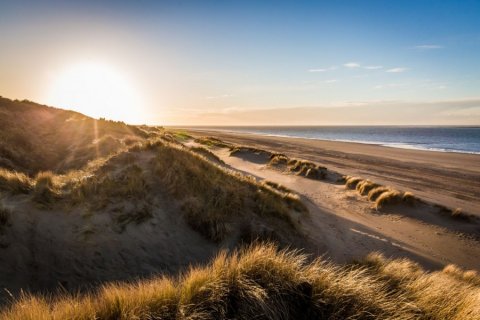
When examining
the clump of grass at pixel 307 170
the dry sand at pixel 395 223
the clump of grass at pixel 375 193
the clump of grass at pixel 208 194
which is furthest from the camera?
the clump of grass at pixel 307 170

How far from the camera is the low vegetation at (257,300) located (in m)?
3.40

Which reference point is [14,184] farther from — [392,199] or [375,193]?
[375,193]

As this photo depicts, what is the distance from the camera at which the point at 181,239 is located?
8.30m

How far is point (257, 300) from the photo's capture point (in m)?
3.70

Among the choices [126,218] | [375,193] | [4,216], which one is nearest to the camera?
[4,216]

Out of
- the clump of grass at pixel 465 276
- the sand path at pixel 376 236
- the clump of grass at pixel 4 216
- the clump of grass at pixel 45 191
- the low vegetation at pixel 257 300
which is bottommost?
the sand path at pixel 376 236

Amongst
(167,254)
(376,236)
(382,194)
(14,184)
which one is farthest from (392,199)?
(14,184)

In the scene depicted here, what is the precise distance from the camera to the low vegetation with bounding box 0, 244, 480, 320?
340cm

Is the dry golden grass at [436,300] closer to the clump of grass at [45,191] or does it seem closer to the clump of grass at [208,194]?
the clump of grass at [208,194]

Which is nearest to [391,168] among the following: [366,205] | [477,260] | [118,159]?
[366,205]

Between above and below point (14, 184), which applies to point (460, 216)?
below

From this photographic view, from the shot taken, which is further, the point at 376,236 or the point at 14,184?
the point at 376,236

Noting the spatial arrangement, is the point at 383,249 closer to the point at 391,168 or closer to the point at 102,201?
the point at 102,201

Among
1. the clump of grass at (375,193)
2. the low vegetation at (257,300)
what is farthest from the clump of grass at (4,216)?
the clump of grass at (375,193)
